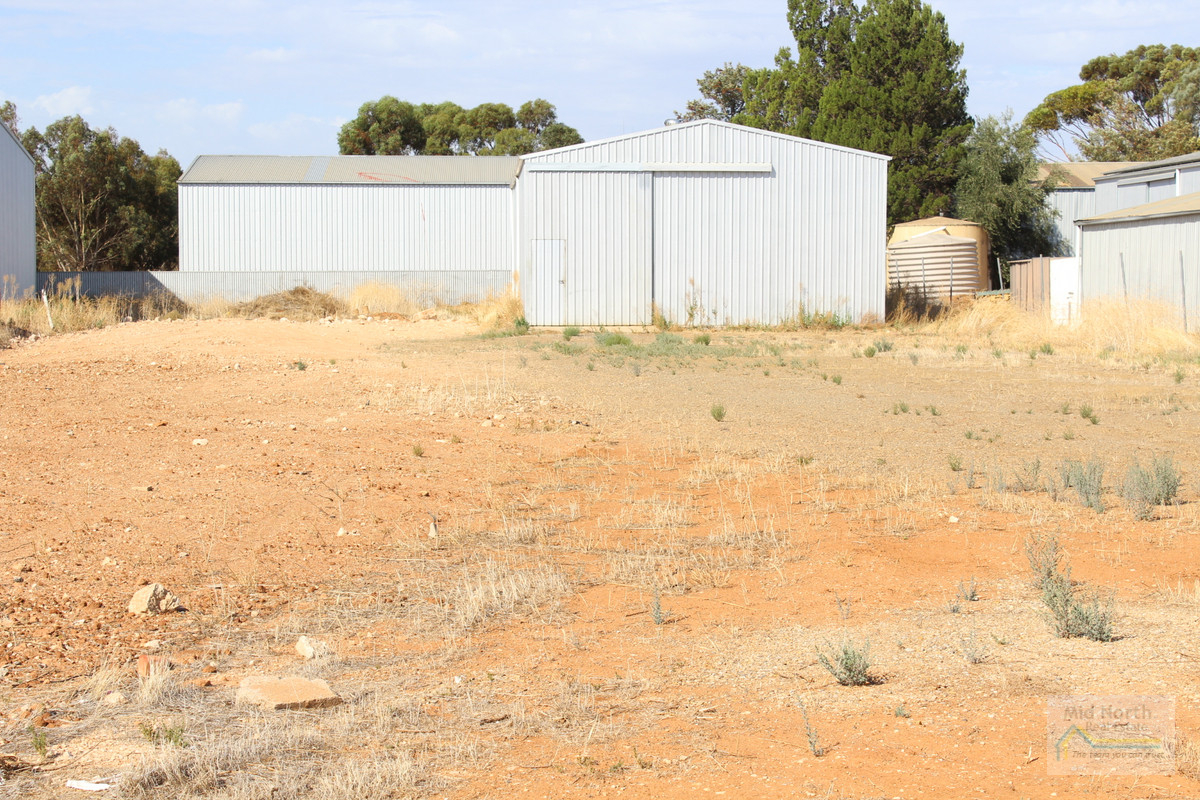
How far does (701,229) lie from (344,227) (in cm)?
1453

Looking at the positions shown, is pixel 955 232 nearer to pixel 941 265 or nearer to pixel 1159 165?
pixel 941 265

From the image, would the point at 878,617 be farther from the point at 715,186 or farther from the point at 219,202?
the point at 219,202

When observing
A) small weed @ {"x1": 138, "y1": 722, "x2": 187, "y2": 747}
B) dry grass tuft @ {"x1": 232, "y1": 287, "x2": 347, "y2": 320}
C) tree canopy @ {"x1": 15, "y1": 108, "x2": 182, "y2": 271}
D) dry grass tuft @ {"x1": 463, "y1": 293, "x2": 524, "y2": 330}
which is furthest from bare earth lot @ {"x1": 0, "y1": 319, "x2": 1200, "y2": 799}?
tree canopy @ {"x1": 15, "y1": 108, "x2": 182, "y2": 271}

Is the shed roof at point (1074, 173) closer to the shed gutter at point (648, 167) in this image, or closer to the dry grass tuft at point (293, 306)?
the shed gutter at point (648, 167)

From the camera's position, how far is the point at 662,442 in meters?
11.0

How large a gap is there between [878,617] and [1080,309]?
19604mm

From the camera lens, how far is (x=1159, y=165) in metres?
33.9

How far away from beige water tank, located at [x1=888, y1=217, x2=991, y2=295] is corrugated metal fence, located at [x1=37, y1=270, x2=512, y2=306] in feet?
41.1

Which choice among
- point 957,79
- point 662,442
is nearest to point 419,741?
point 662,442

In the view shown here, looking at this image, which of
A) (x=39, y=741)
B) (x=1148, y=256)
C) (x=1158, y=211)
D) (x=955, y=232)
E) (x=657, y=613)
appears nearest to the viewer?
(x=39, y=741)

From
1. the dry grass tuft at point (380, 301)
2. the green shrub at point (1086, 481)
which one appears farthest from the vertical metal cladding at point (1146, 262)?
the dry grass tuft at point (380, 301)

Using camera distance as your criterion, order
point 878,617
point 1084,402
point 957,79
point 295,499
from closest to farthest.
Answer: point 878,617
point 295,499
point 1084,402
point 957,79

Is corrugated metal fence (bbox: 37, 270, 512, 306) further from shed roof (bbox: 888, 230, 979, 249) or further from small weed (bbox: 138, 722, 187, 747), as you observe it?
small weed (bbox: 138, 722, 187, 747)

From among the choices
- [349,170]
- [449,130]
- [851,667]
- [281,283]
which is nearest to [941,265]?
[349,170]
